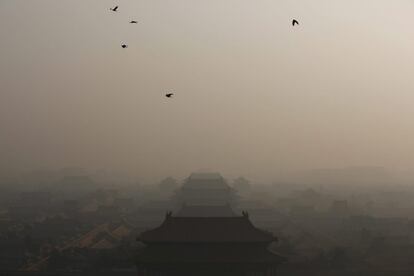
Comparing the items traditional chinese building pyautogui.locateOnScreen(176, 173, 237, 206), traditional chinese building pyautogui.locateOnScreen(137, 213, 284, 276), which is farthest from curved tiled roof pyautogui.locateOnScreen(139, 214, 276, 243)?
traditional chinese building pyautogui.locateOnScreen(176, 173, 237, 206)

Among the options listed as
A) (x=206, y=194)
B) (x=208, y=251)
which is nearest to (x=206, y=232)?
(x=208, y=251)

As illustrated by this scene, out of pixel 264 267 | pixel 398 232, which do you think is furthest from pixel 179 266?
pixel 398 232

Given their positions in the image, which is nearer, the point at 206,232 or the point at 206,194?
the point at 206,232

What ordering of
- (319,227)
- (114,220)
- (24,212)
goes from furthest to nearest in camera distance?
(24,212)
(114,220)
(319,227)

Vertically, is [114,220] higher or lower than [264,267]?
higher

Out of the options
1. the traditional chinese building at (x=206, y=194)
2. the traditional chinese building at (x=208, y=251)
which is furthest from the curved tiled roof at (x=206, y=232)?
the traditional chinese building at (x=206, y=194)

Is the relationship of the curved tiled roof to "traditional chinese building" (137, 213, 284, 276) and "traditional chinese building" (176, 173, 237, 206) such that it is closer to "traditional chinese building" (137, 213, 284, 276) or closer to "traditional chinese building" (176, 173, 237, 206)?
"traditional chinese building" (137, 213, 284, 276)

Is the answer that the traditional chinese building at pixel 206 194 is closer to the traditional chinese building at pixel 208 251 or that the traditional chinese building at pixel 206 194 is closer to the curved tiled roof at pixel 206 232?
the curved tiled roof at pixel 206 232

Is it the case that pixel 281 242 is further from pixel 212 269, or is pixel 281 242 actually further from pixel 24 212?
pixel 24 212

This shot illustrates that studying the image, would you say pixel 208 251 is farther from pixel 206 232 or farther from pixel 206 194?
pixel 206 194

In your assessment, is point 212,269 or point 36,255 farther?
point 36,255
